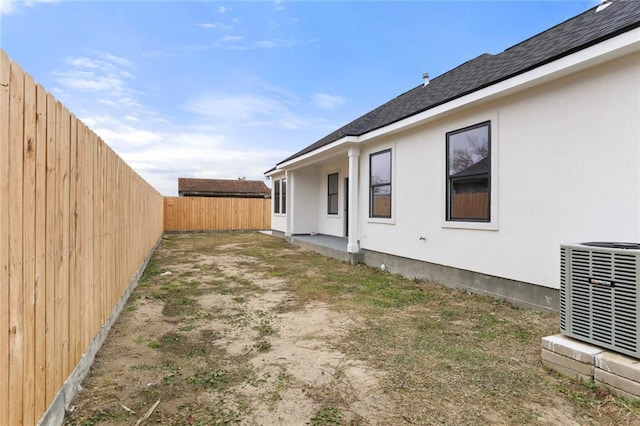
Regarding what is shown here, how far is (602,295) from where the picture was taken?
2.74 metres

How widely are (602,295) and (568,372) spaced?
2.24ft

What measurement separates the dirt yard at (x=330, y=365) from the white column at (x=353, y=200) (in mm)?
3104

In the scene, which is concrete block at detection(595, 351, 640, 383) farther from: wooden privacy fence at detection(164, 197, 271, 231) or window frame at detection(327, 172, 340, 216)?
wooden privacy fence at detection(164, 197, 271, 231)

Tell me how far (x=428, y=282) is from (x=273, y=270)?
11.6 ft

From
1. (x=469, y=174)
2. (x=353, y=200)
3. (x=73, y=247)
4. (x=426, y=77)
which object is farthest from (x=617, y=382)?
(x=426, y=77)

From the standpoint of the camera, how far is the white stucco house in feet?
12.6

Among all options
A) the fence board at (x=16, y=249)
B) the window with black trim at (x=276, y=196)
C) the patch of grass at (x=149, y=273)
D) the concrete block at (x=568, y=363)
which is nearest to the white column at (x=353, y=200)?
the patch of grass at (x=149, y=273)

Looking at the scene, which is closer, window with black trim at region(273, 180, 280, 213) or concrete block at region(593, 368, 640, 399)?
concrete block at region(593, 368, 640, 399)

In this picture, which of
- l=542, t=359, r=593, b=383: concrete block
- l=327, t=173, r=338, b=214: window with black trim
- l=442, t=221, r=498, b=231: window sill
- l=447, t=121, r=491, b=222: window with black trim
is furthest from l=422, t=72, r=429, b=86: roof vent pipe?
l=542, t=359, r=593, b=383: concrete block

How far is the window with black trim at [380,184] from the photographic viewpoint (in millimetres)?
7953

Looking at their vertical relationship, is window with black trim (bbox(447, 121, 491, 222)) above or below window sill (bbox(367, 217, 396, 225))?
above

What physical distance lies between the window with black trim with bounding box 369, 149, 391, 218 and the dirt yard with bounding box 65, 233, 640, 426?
2.73 metres

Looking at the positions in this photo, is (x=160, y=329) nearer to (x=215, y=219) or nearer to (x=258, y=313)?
(x=258, y=313)

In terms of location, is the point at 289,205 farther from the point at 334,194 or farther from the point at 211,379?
the point at 211,379
